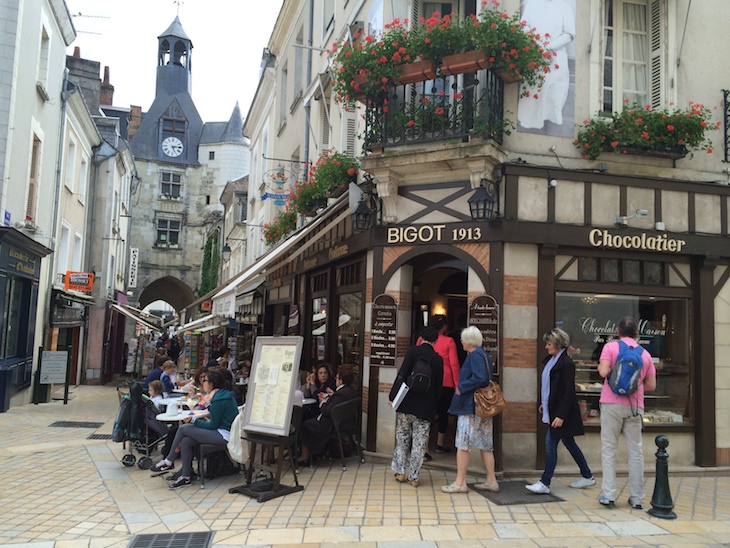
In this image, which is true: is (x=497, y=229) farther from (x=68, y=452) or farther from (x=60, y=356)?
(x=60, y=356)

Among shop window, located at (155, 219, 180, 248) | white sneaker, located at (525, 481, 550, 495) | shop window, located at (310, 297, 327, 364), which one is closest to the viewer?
white sneaker, located at (525, 481, 550, 495)

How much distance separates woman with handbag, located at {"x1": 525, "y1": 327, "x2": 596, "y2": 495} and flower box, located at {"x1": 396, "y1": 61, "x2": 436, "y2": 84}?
344 cm

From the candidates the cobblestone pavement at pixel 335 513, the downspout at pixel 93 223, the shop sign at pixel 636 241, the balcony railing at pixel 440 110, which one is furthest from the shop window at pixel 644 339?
the downspout at pixel 93 223

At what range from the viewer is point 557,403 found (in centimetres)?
672

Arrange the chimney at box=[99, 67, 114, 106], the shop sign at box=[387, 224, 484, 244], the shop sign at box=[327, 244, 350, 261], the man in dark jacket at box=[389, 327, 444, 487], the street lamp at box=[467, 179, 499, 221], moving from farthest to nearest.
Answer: the chimney at box=[99, 67, 114, 106], the shop sign at box=[327, 244, 350, 261], the shop sign at box=[387, 224, 484, 244], the street lamp at box=[467, 179, 499, 221], the man in dark jacket at box=[389, 327, 444, 487]

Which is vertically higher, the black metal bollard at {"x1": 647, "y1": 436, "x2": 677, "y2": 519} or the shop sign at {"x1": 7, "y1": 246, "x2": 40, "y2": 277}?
the shop sign at {"x1": 7, "y1": 246, "x2": 40, "y2": 277}

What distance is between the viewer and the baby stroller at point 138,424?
8062 mm

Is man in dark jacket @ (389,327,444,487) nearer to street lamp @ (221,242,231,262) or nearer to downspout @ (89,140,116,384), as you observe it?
downspout @ (89,140,116,384)

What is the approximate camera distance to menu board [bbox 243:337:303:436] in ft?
21.7

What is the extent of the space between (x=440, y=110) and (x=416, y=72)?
573mm

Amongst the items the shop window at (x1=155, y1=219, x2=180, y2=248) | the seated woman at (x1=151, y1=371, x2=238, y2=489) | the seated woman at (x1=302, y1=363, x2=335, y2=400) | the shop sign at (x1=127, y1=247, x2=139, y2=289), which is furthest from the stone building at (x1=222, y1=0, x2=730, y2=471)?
the shop window at (x1=155, y1=219, x2=180, y2=248)

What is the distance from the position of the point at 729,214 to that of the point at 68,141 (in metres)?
17.2

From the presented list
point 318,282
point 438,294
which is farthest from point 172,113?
point 438,294

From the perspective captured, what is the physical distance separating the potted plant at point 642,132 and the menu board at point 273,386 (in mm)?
4436
